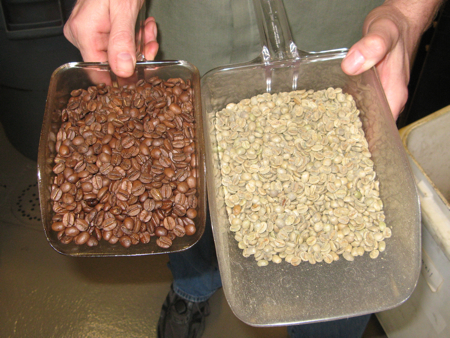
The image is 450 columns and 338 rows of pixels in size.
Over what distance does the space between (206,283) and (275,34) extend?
114 cm

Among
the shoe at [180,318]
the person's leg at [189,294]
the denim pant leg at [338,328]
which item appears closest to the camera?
the denim pant leg at [338,328]

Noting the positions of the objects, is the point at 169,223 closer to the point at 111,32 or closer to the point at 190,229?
the point at 190,229

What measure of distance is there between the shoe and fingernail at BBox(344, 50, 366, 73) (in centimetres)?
131

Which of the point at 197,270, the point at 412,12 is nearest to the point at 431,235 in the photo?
the point at 412,12

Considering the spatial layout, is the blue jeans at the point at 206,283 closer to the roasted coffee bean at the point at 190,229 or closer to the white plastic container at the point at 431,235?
the white plastic container at the point at 431,235

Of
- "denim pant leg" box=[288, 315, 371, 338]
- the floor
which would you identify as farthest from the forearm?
the floor

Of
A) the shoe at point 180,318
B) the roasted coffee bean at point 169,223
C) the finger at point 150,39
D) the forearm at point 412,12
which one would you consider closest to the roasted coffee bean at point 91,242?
the roasted coffee bean at point 169,223

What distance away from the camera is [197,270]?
1.57 metres

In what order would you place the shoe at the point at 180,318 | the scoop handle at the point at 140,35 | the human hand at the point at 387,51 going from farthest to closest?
the shoe at the point at 180,318 < the scoop handle at the point at 140,35 < the human hand at the point at 387,51

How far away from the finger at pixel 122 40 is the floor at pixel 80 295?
47.8 inches

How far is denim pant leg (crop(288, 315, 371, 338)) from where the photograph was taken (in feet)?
4.65

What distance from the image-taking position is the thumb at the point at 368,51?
3.25 feet

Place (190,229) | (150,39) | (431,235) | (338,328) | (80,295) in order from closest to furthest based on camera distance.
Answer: (190,229), (431,235), (150,39), (338,328), (80,295)

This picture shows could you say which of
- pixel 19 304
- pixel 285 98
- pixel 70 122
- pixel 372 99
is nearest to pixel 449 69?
pixel 372 99
